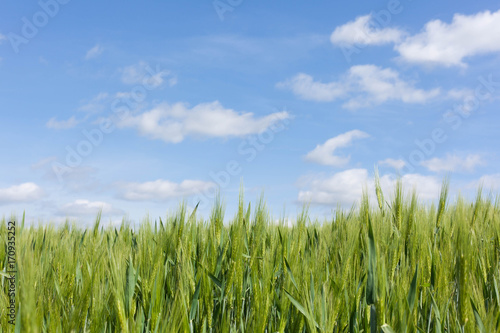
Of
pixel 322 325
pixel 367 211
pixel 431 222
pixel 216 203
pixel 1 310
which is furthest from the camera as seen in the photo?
pixel 431 222

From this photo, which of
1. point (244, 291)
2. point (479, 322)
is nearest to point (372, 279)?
point (479, 322)

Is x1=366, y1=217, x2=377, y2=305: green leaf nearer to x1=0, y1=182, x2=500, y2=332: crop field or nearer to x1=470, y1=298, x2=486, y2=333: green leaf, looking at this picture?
x1=0, y1=182, x2=500, y2=332: crop field

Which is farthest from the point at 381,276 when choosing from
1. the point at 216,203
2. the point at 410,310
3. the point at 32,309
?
the point at 32,309

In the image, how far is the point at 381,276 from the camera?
130cm

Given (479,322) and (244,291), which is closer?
(479,322)

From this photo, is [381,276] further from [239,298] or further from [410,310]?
[239,298]

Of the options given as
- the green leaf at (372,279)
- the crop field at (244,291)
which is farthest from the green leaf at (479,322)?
the green leaf at (372,279)

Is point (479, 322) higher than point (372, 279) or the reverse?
the reverse

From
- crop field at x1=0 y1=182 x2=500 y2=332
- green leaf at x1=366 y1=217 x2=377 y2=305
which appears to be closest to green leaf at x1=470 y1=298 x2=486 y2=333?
crop field at x1=0 y1=182 x2=500 y2=332

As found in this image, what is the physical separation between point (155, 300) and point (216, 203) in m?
0.57

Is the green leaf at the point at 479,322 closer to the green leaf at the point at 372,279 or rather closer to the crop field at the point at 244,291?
the crop field at the point at 244,291

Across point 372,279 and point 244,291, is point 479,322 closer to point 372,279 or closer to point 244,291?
point 372,279

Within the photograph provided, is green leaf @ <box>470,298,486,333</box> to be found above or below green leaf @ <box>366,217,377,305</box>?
below

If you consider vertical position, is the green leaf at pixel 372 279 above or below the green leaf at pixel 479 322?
above
